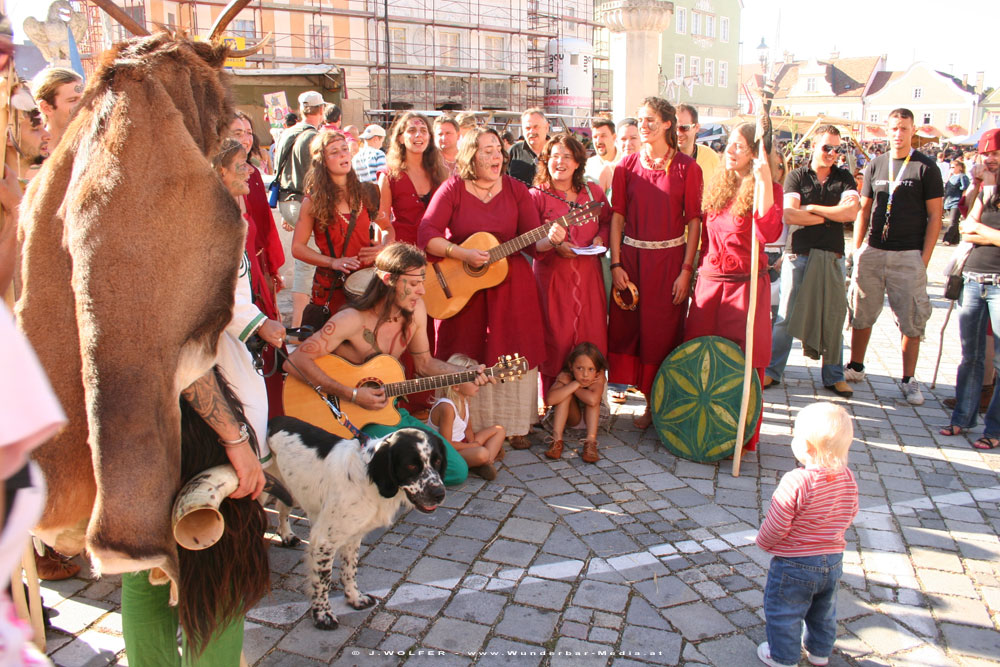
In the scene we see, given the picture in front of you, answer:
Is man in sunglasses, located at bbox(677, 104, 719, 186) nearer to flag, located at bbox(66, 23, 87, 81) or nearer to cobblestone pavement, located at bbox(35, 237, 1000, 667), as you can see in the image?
cobblestone pavement, located at bbox(35, 237, 1000, 667)

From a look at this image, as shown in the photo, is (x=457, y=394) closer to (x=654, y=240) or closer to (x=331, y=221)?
(x=331, y=221)

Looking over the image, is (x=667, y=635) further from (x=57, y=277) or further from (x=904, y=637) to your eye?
Answer: (x=57, y=277)

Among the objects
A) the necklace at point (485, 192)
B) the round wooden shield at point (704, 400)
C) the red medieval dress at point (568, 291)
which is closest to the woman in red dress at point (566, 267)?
the red medieval dress at point (568, 291)

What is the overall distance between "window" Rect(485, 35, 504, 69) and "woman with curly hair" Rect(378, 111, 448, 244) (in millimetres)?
35870

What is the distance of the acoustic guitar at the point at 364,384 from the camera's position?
4281 millimetres

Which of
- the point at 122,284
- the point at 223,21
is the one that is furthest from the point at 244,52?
the point at 122,284

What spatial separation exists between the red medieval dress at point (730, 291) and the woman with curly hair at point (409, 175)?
7.28 ft

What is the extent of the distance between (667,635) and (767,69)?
348 cm

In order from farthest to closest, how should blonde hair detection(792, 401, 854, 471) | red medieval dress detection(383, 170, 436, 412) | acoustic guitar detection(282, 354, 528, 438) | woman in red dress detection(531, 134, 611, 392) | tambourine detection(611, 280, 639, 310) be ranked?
red medieval dress detection(383, 170, 436, 412)
tambourine detection(611, 280, 639, 310)
woman in red dress detection(531, 134, 611, 392)
acoustic guitar detection(282, 354, 528, 438)
blonde hair detection(792, 401, 854, 471)

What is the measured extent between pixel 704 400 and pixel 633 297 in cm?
99

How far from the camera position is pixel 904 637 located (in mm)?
3238

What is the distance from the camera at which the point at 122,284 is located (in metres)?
1.73

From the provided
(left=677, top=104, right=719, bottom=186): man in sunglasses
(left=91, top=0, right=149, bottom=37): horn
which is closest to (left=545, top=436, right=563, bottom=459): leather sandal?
(left=677, top=104, right=719, bottom=186): man in sunglasses

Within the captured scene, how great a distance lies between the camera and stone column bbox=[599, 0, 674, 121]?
59.4 feet
